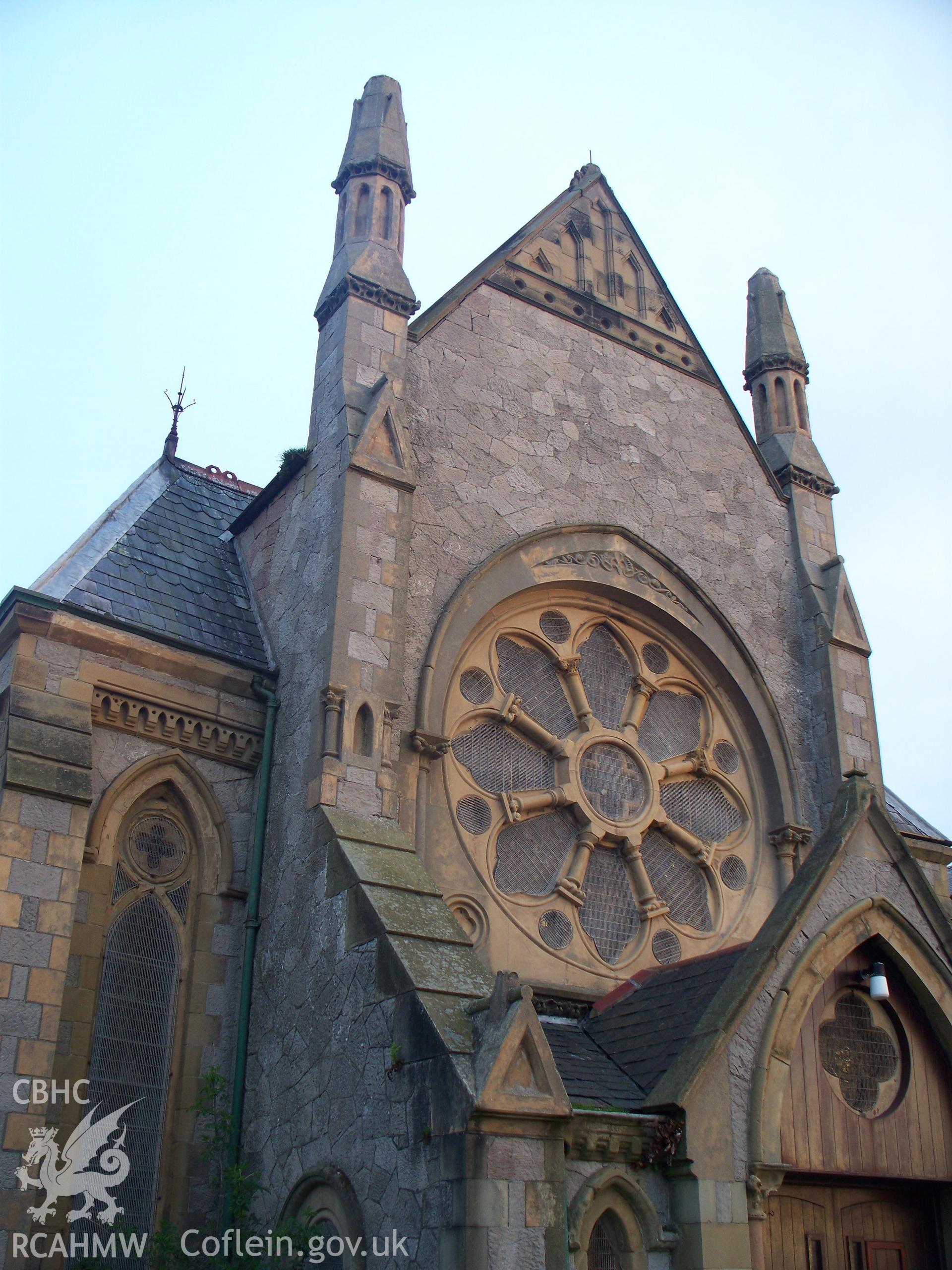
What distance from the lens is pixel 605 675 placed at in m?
14.4

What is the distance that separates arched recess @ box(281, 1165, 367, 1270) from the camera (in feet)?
28.4

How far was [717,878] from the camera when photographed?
1390 centimetres

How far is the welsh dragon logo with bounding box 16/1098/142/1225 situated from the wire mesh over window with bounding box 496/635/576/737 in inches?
213

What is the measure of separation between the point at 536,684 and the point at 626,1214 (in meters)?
5.92

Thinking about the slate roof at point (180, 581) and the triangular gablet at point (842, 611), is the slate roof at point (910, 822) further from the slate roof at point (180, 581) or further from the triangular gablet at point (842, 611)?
the slate roof at point (180, 581)

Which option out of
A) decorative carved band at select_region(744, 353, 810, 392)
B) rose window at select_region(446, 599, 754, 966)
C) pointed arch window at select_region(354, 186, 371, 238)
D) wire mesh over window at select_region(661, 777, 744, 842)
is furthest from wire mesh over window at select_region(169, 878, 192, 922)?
decorative carved band at select_region(744, 353, 810, 392)

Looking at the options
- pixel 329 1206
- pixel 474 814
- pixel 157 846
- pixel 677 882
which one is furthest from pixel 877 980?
pixel 157 846

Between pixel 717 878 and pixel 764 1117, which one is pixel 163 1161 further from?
pixel 717 878

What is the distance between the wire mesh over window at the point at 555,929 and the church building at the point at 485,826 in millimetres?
31

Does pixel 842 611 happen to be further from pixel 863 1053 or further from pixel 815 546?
pixel 863 1053

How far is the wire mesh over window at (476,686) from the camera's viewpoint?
1308 centimetres

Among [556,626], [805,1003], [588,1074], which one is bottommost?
[588,1074]

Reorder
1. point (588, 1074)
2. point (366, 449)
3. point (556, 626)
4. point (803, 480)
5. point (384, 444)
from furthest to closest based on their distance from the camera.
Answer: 1. point (803, 480)
2. point (556, 626)
3. point (384, 444)
4. point (366, 449)
5. point (588, 1074)

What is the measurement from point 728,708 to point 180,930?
269 inches
